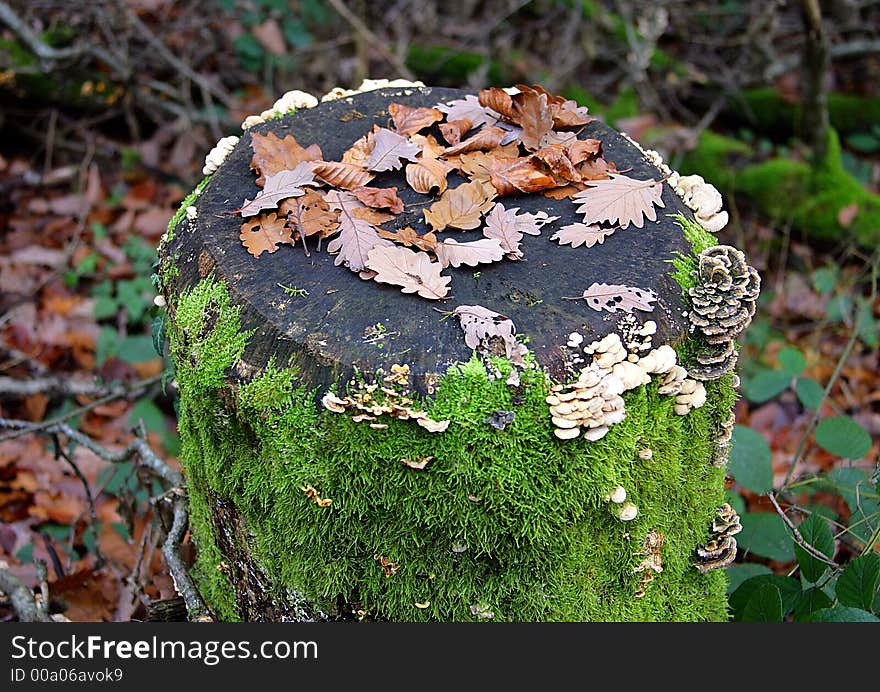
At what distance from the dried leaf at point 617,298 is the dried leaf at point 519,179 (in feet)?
1.67

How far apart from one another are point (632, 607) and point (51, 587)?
2.46 metres

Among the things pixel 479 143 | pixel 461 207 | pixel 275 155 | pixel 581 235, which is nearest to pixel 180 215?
pixel 275 155

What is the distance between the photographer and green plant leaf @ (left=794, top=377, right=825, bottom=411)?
3.69m

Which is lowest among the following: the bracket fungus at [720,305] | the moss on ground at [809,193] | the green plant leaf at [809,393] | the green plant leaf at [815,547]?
the moss on ground at [809,193]

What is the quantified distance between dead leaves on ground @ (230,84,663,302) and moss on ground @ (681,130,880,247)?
3.48 meters

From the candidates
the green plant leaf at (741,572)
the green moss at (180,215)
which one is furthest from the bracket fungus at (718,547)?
the green moss at (180,215)

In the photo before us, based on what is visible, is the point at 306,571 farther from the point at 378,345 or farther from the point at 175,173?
the point at 175,173

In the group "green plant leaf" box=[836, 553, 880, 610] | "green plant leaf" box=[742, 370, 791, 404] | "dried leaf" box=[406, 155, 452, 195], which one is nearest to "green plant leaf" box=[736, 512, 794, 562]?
"green plant leaf" box=[836, 553, 880, 610]

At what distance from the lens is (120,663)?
240cm

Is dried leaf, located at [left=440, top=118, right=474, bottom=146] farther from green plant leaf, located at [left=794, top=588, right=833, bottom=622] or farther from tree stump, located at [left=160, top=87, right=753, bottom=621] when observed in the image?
green plant leaf, located at [left=794, top=588, right=833, bottom=622]

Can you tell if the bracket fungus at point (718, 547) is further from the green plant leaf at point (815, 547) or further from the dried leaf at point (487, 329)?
the dried leaf at point (487, 329)

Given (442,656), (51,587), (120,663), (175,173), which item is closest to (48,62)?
(175,173)

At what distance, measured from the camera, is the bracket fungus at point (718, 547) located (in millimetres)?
2645

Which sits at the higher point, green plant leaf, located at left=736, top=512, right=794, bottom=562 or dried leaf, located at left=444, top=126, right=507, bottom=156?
dried leaf, located at left=444, top=126, right=507, bottom=156
